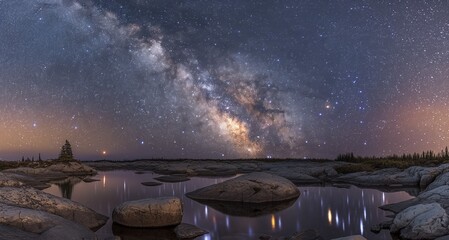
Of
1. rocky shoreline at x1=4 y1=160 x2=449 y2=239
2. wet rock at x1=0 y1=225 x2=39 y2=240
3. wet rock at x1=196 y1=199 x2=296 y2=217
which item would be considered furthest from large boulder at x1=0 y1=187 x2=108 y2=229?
wet rock at x1=196 y1=199 x2=296 y2=217

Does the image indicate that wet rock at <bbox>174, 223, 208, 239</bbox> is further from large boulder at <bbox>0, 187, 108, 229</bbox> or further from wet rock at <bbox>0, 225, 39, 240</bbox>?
wet rock at <bbox>0, 225, 39, 240</bbox>

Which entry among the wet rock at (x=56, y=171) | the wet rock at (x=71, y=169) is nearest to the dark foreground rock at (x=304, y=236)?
the wet rock at (x=56, y=171)

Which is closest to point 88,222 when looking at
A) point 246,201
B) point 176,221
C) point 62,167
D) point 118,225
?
point 118,225

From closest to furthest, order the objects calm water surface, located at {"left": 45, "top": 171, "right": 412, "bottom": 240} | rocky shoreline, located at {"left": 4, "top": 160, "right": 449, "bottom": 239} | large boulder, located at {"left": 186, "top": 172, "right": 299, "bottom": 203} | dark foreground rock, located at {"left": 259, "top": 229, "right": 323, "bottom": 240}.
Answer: rocky shoreline, located at {"left": 4, "top": 160, "right": 449, "bottom": 239}
dark foreground rock, located at {"left": 259, "top": 229, "right": 323, "bottom": 240}
calm water surface, located at {"left": 45, "top": 171, "right": 412, "bottom": 240}
large boulder, located at {"left": 186, "top": 172, "right": 299, "bottom": 203}

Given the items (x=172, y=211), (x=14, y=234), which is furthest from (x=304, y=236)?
(x=14, y=234)

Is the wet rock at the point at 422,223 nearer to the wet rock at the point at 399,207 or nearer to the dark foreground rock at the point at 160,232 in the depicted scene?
the wet rock at the point at 399,207

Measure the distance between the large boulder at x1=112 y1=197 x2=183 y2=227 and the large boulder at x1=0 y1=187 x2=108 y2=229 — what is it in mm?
902

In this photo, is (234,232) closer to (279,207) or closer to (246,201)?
(279,207)

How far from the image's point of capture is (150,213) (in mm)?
12641

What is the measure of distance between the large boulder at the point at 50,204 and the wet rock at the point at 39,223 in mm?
1695

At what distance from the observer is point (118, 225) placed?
12805mm

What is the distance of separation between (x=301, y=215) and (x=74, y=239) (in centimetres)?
913

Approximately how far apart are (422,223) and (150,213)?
27.5 feet

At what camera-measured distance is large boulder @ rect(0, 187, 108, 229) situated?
12.0 m
